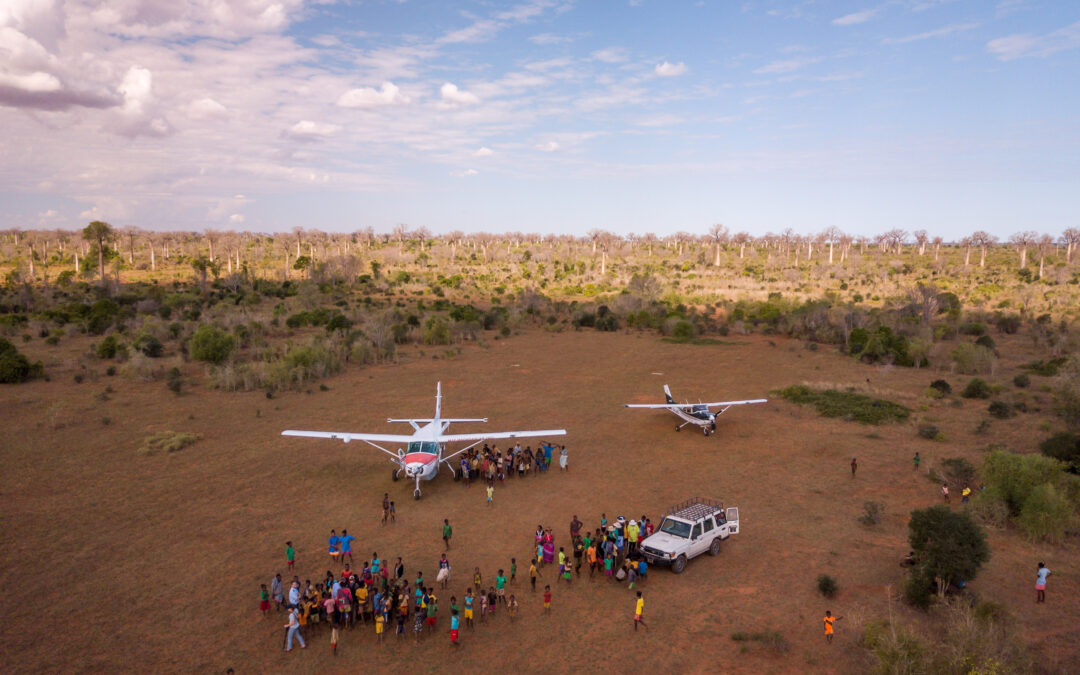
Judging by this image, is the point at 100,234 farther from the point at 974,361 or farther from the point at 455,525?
the point at 974,361

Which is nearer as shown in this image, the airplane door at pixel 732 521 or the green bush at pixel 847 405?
the airplane door at pixel 732 521

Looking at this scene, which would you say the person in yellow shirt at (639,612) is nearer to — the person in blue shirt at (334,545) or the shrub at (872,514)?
the person in blue shirt at (334,545)

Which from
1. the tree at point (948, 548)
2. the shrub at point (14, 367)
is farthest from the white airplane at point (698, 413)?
the shrub at point (14, 367)

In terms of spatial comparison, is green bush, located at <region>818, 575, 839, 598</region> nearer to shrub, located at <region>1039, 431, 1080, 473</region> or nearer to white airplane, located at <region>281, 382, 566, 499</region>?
white airplane, located at <region>281, 382, 566, 499</region>

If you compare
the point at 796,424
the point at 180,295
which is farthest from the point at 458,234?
the point at 796,424

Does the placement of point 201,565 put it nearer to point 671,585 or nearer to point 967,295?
point 671,585

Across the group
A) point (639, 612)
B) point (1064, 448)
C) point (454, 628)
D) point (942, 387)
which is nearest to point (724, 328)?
point (942, 387)

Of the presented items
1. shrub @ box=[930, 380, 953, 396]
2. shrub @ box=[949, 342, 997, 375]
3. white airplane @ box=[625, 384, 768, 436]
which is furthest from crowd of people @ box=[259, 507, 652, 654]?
shrub @ box=[949, 342, 997, 375]
